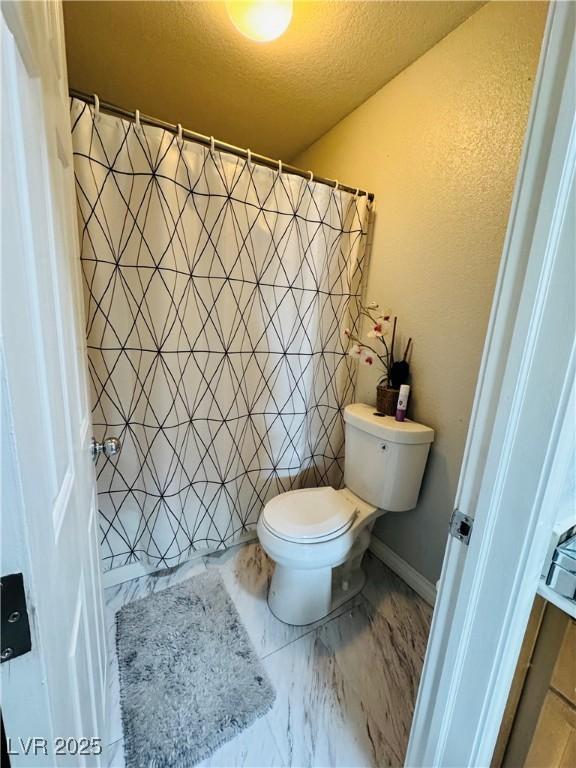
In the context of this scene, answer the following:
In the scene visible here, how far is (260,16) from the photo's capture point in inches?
42.6

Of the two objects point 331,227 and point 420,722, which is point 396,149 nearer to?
point 331,227

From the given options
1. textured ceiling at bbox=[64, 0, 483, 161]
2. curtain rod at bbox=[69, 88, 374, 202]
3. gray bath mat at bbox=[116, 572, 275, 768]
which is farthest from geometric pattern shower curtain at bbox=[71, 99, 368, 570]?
textured ceiling at bbox=[64, 0, 483, 161]

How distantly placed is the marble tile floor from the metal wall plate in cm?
100

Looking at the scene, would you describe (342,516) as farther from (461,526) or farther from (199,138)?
(199,138)

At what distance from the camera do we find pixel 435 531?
1.47m

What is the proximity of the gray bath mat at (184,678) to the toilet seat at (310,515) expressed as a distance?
1.44 ft

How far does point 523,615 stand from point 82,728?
813 millimetres

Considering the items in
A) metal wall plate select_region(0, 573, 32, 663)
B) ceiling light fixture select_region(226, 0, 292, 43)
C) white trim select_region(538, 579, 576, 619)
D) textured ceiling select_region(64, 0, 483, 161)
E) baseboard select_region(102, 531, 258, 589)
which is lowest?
baseboard select_region(102, 531, 258, 589)

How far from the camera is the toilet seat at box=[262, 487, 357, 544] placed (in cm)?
129

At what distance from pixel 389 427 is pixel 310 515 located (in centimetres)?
50

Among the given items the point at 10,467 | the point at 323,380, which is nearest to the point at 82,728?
the point at 10,467

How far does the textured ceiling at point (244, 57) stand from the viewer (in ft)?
3.99

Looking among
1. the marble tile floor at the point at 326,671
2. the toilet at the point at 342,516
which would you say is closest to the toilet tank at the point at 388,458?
the toilet at the point at 342,516

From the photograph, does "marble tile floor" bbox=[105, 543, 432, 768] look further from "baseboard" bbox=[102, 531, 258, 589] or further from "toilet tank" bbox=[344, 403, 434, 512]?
"toilet tank" bbox=[344, 403, 434, 512]
